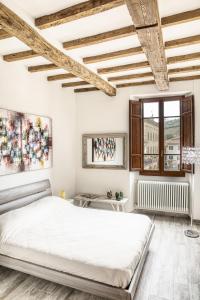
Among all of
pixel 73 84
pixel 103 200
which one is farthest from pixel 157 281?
pixel 73 84

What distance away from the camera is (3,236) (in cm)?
248

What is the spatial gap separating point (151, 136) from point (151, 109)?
593 mm

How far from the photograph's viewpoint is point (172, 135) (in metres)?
4.57

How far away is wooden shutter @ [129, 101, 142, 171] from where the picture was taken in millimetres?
4578

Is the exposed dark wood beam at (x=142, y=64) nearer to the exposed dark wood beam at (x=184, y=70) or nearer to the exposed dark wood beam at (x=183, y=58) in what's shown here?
the exposed dark wood beam at (x=183, y=58)

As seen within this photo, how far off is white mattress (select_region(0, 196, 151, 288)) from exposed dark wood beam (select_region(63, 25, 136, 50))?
7.33 feet

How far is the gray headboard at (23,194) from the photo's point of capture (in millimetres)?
2979

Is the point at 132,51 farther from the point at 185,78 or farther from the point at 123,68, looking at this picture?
the point at 185,78

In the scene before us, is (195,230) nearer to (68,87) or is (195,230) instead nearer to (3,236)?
(3,236)

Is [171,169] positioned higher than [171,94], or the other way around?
[171,94]

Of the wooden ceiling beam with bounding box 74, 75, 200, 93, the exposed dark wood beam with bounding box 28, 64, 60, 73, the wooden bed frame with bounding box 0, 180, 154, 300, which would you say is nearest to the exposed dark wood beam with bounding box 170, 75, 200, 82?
the wooden ceiling beam with bounding box 74, 75, 200, 93

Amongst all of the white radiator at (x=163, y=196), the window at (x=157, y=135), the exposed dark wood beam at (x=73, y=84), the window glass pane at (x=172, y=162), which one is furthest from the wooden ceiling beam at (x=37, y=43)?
the white radiator at (x=163, y=196)

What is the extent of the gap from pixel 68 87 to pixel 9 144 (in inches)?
80.2

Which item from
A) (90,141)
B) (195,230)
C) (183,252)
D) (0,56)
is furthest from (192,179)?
(0,56)
